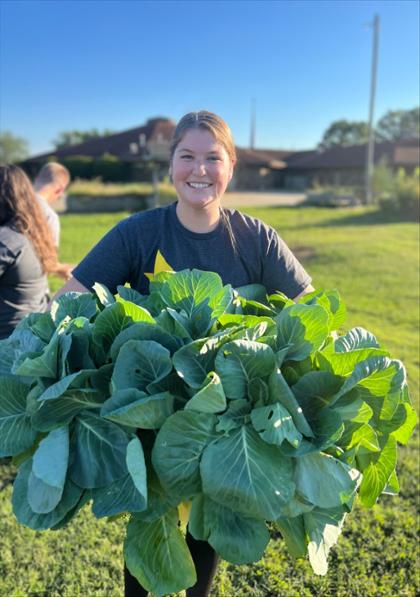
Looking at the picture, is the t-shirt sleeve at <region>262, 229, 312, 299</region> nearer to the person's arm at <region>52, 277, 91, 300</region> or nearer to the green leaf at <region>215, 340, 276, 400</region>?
the person's arm at <region>52, 277, 91, 300</region>

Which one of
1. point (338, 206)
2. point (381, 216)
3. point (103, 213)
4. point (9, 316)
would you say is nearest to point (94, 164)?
point (103, 213)

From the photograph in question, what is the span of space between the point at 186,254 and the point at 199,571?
44.2 inches

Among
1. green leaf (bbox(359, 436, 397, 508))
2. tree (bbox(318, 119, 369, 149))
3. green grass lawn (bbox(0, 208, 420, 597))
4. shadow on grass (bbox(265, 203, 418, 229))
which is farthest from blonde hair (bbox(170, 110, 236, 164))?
tree (bbox(318, 119, 369, 149))

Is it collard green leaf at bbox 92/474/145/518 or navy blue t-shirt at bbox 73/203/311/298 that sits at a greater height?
navy blue t-shirt at bbox 73/203/311/298

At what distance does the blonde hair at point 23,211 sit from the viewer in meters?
3.05

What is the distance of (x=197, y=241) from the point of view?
1.95 meters

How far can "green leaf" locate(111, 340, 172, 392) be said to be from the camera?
3.65ft

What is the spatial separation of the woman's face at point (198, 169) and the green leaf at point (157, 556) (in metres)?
1.12

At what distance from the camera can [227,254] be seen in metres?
1.96

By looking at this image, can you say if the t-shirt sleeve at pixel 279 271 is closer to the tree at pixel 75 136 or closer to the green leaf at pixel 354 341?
the green leaf at pixel 354 341

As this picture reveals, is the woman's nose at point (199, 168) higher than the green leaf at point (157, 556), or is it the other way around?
the woman's nose at point (199, 168)

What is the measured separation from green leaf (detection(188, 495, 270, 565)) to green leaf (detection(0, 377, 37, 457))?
425mm

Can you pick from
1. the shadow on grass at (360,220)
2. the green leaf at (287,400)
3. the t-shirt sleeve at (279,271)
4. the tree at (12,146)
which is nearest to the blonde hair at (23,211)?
the t-shirt sleeve at (279,271)

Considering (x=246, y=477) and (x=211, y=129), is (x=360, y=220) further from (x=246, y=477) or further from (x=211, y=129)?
(x=246, y=477)
